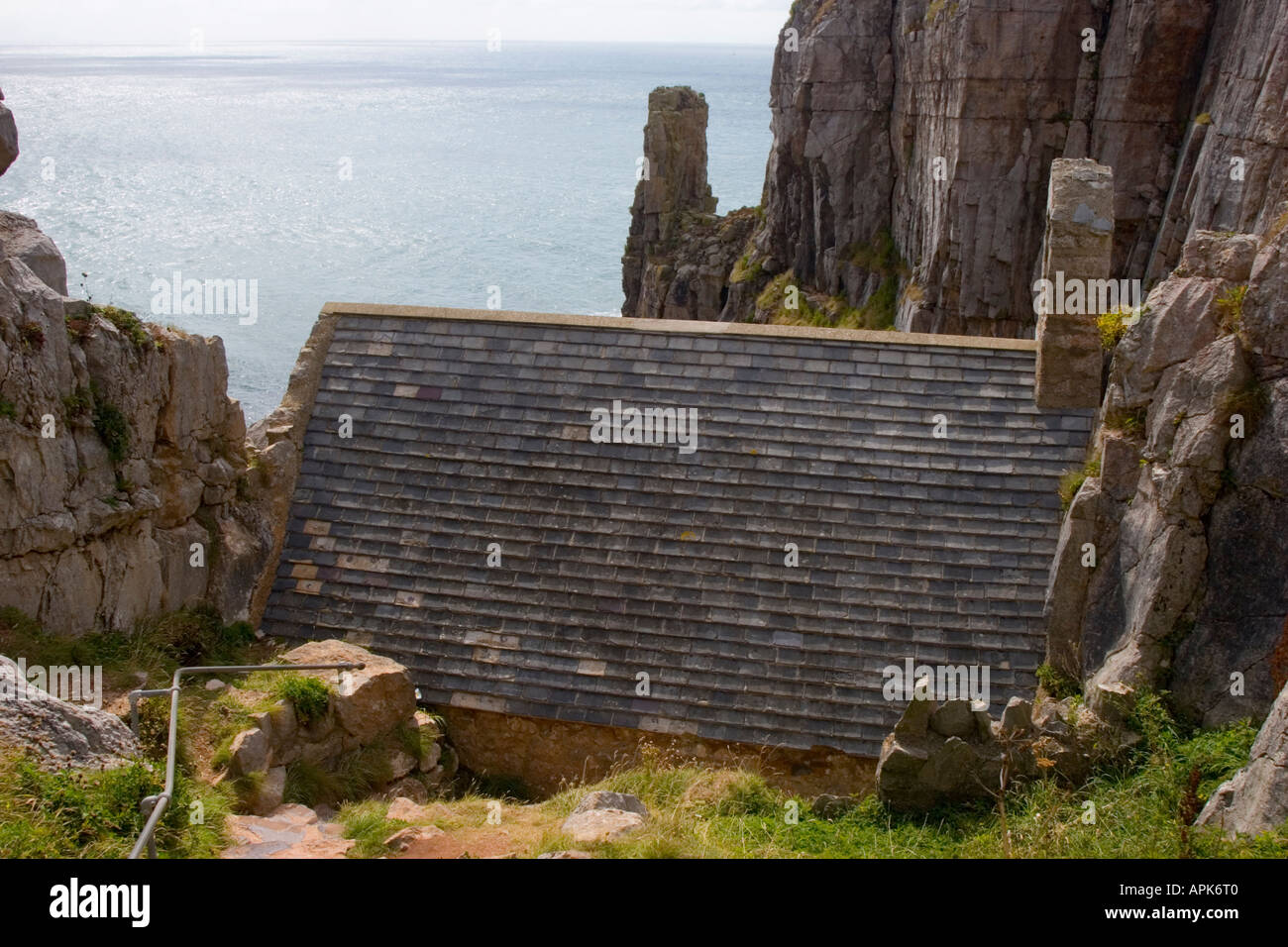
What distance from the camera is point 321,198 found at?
11494 cm

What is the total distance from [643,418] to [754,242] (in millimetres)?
39678

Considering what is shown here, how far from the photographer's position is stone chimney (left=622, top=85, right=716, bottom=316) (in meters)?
57.7

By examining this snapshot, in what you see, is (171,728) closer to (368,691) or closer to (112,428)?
(368,691)

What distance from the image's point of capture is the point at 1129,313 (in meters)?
11.4

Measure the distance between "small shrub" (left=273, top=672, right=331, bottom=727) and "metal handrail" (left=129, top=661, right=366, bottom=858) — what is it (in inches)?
5.8

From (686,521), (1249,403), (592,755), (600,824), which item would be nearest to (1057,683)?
(1249,403)

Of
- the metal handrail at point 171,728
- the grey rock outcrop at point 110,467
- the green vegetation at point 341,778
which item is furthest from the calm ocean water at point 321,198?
the green vegetation at point 341,778

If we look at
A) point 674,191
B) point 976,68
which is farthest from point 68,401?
point 674,191

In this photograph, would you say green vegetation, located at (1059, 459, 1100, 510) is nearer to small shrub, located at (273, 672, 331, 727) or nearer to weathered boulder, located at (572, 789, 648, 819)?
weathered boulder, located at (572, 789, 648, 819)

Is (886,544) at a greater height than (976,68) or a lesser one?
lesser

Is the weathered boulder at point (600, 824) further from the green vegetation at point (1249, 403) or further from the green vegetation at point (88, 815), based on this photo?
the green vegetation at point (1249, 403)

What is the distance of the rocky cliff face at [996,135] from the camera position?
2508cm

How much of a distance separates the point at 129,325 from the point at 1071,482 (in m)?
9.43

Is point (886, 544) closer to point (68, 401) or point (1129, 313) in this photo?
point (1129, 313)
